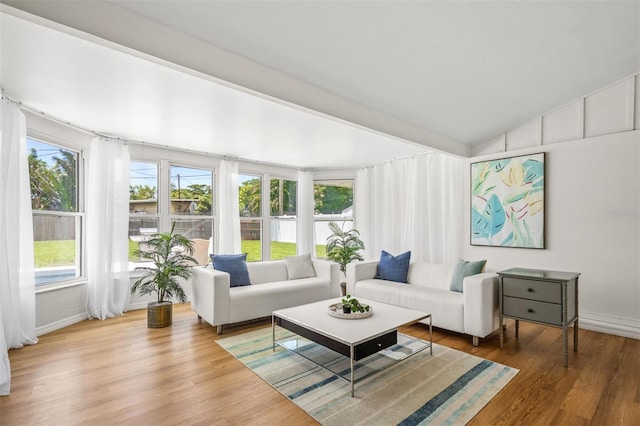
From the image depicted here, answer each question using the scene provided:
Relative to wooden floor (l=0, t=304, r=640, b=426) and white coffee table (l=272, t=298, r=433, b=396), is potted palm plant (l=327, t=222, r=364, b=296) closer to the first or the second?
wooden floor (l=0, t=304, r=640, b=426)

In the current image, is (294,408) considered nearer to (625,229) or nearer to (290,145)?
(290,145)

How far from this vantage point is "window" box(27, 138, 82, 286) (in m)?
3.57

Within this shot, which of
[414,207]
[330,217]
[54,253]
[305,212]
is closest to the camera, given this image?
[54,253]

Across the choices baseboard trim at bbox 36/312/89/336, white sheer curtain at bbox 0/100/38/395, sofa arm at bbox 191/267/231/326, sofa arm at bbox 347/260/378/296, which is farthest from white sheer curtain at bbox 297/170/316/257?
white sheer curtain at bbox 0/100/38/395

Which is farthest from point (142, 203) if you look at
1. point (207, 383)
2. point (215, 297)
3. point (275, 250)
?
point (207, 383)

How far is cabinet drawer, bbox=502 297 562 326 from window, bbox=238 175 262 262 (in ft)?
13.6

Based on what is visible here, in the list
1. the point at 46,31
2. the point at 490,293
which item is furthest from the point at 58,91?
the point at 490,293

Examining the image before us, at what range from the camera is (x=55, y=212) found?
148 inches

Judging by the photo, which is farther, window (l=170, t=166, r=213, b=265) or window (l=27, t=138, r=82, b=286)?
window (l=170, t=166, r=213, b=265)

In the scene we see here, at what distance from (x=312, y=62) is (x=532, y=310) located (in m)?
2.85

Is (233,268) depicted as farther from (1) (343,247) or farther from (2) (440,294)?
(2) (440,294)

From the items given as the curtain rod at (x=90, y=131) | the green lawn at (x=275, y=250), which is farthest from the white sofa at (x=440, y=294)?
the curtain rod at (x=90, y=131)

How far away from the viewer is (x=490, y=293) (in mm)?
3162

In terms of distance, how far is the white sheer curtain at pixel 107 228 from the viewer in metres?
4.03
